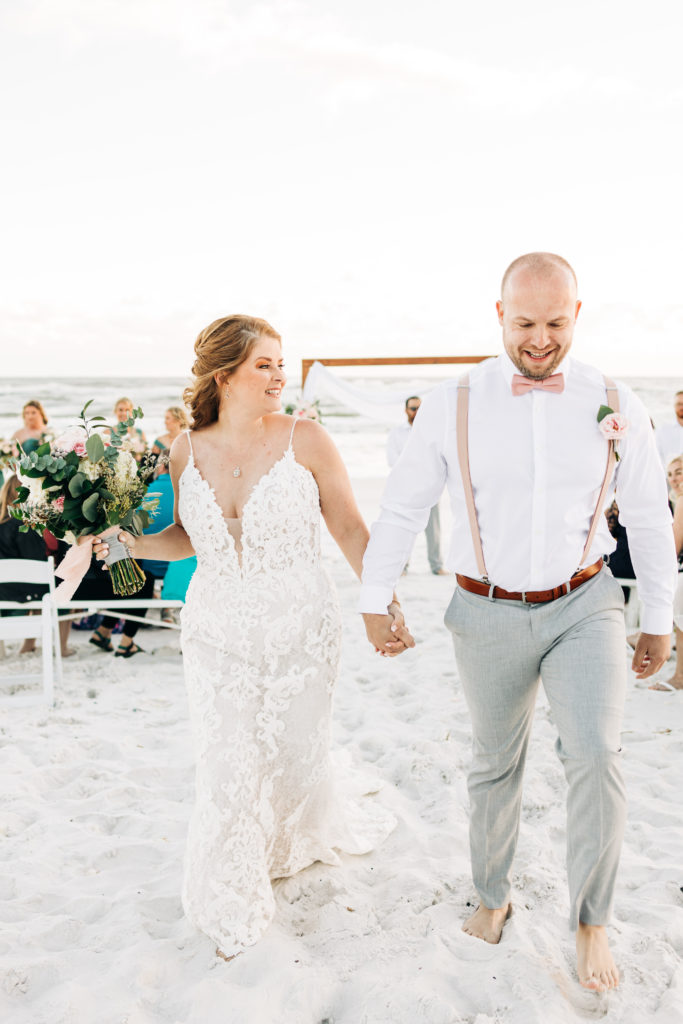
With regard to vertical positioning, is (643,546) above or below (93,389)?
below

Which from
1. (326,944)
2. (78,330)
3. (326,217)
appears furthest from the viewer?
(78,330)

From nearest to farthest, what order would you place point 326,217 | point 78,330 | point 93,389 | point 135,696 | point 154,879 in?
point 154,879 < point 135,696 < point 326,217 < point 93,389 < point 78,330

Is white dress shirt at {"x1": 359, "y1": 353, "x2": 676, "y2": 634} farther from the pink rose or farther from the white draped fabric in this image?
the white draped fabric

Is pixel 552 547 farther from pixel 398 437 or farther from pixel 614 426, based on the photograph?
pixel 398 437

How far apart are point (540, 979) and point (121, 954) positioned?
139 centimetres

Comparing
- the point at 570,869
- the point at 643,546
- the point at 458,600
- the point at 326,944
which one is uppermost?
the point at 643,546

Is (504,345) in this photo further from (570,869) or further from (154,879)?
(154,879)

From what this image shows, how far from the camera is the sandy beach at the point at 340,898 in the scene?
93.4 inches

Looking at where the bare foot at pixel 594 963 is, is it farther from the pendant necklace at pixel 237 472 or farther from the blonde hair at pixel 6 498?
the blonde hair at pixel 6 498

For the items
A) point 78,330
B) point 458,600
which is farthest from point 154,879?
point 78,330

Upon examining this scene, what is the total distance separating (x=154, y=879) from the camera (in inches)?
124

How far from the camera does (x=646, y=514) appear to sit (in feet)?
8.14

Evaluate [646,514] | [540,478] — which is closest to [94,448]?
[540,478]

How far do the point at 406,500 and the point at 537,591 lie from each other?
0.52 metres
